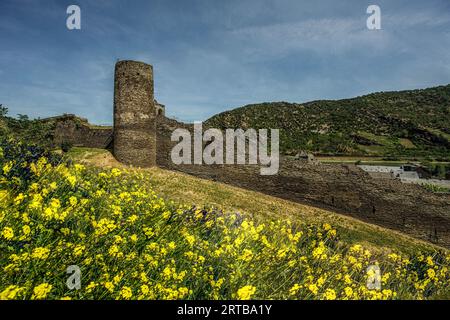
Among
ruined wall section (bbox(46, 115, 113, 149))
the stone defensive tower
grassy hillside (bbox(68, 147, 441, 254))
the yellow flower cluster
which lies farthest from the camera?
ruined wall section (bbox(46, 115, 113, 149))

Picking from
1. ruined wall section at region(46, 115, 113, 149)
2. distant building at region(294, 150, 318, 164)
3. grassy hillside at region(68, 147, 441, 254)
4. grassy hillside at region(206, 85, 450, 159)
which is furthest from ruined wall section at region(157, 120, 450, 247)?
grassy hillside at region(206, 85, 450, 159)

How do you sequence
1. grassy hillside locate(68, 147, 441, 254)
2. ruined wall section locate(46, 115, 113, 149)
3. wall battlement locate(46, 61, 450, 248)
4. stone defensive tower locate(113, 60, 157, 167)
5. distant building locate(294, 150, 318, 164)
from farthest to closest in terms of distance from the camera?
ruined wall section locate(46, 115, 113, 149) → distant building locate(294, 150, 318, 164) → stone defensive tower locate(113, 60, 157, 167) → wall battlement locate(46, 61, 450, 248) → grassy hillside locate(68, 147, 441, 254)

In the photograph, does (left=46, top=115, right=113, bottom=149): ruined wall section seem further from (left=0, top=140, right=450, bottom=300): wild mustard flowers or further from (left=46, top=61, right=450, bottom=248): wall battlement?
(left=0, top=140, right=450, bottom=300): wild mustard flowers

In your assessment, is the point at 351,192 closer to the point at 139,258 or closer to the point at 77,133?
the point at 139,258

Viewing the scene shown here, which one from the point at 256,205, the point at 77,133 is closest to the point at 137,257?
the point at 256,205

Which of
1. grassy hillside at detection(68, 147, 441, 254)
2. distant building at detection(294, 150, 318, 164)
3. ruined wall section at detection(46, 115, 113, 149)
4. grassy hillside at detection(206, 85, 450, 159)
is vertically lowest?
grassy hillside at detection(68, 147, 441, 254)

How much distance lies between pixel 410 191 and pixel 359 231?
488cm

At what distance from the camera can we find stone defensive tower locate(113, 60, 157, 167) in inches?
741

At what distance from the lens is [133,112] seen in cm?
1909

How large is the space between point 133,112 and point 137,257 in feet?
54.3

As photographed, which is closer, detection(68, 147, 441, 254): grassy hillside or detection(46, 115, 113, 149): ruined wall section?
detection(68, 147, 441, 254): grassy hillside

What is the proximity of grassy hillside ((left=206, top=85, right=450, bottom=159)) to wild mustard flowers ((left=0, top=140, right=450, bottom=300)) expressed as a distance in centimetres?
5765

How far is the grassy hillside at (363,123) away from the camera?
68750 mm

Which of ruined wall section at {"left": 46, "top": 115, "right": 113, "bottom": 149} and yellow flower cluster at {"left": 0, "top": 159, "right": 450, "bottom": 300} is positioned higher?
ruined wall section at {"left": 46, "top": 115, "right": 113, "bottom": 149}
